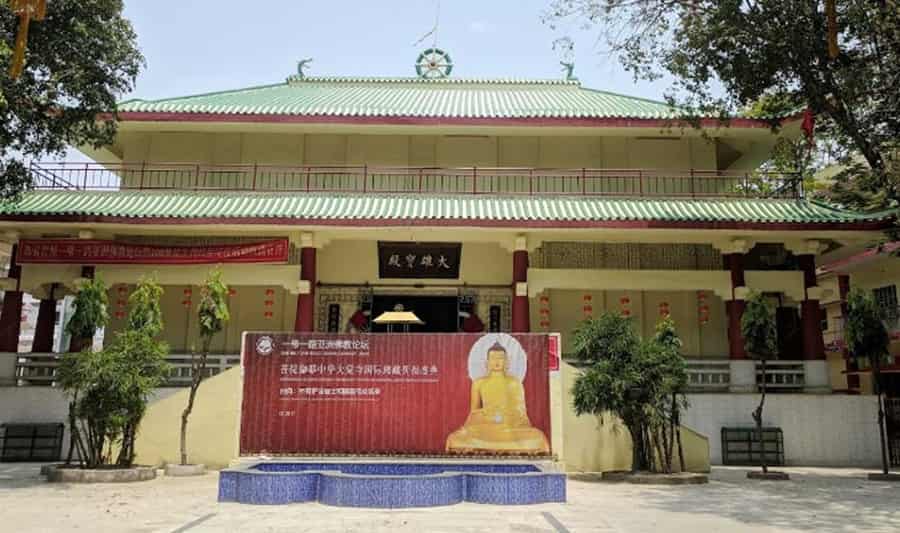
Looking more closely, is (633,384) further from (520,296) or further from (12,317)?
(12,317)

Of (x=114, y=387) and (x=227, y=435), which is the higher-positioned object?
(x=114, y=387)

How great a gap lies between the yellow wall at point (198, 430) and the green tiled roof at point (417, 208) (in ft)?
14.5

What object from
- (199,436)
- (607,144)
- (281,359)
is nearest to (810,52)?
(607,144)

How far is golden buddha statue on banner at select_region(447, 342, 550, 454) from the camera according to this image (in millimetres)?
11188

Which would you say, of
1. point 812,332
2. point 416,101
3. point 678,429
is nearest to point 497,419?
point 678,429

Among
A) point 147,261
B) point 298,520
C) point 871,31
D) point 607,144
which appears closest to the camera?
point 298,520

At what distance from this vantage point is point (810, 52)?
1308 centimetres

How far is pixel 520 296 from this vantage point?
54.5 ft

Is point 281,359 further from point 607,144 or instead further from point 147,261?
point 607,144

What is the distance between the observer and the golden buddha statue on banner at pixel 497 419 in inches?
440

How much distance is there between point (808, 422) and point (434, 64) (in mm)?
16235

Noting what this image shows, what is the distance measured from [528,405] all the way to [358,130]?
33.9ft

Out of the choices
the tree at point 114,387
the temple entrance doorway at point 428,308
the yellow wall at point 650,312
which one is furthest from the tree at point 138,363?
the yellow wall at point 650,312

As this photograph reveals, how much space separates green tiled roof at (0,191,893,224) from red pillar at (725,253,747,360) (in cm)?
118
